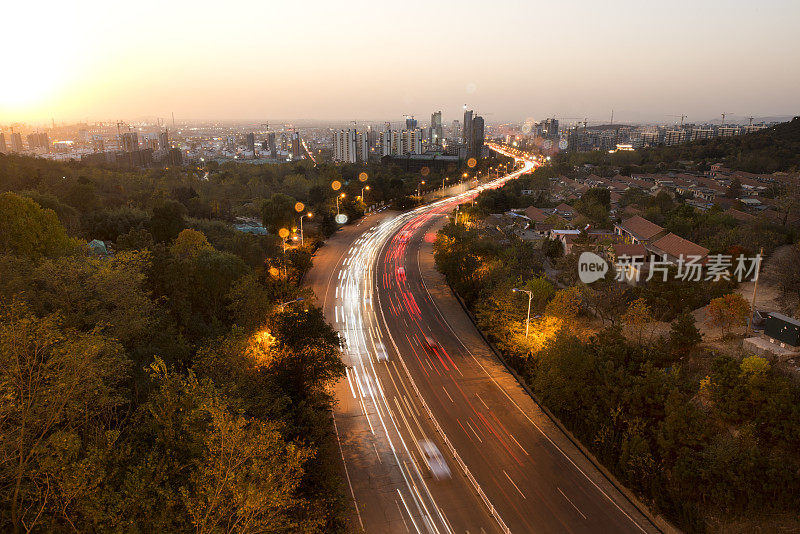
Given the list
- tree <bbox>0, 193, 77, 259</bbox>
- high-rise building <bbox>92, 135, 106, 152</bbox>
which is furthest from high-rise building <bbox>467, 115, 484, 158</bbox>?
tree <bbox>0, 193, 77, 259</bbox>

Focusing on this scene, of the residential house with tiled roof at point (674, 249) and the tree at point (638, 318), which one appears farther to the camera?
the residential house with tiled roof at point (674, 249)

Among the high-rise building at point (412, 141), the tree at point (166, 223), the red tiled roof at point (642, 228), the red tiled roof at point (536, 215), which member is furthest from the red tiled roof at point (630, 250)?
the high-rise building at point (412, 141)

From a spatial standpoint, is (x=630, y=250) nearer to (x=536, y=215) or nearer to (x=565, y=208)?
(x=536, y=215)

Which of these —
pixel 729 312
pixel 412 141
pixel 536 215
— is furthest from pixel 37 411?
pixel 412 141

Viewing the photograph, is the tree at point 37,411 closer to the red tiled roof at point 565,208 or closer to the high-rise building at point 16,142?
the red tiled roof at point 565,208

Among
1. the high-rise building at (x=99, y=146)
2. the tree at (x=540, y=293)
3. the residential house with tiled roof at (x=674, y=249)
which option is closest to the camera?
the tree at (x=540, y=293)
